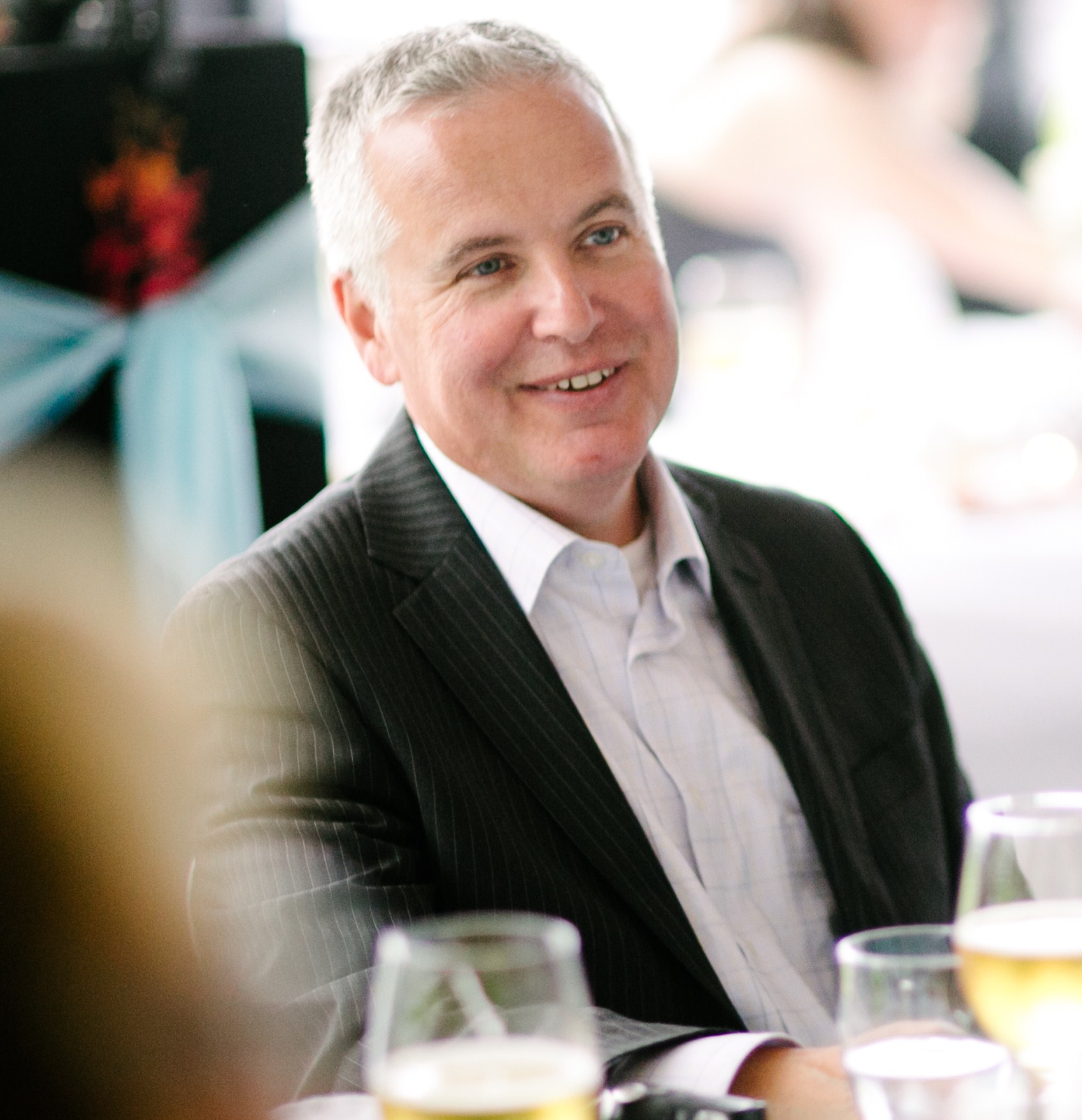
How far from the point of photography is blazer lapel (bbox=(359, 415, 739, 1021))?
4.32 ft

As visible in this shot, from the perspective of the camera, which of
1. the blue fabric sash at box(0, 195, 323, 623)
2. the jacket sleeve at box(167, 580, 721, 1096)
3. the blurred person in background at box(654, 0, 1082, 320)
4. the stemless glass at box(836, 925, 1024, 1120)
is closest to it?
the stemless glass at box(836, 925, 1024, 1120)

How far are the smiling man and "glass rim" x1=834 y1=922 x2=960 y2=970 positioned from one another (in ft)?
1.54

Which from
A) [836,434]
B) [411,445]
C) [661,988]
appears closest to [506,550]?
[411,445]

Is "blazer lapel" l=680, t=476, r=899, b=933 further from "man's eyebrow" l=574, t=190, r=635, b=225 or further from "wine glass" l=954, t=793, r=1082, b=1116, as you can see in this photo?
"wine glass" l=954, t=793, r=1082, b=1116

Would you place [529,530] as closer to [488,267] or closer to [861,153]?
[488,267]

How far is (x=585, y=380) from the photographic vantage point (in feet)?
5.02

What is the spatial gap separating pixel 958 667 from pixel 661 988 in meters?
2.76

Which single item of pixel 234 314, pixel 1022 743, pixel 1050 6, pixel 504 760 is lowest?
pixel 1022 743

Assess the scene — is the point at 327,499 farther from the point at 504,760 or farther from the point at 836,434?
the point at 836,434

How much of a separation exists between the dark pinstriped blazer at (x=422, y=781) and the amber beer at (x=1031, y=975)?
323mm

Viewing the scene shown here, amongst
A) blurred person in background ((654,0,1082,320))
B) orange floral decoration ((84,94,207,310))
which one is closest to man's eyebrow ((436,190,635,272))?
orange floral decoration ((84,94,207,310))

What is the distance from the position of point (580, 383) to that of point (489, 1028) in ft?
3.17

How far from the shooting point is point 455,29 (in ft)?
4.93

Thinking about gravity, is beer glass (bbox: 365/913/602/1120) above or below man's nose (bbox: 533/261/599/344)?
below
